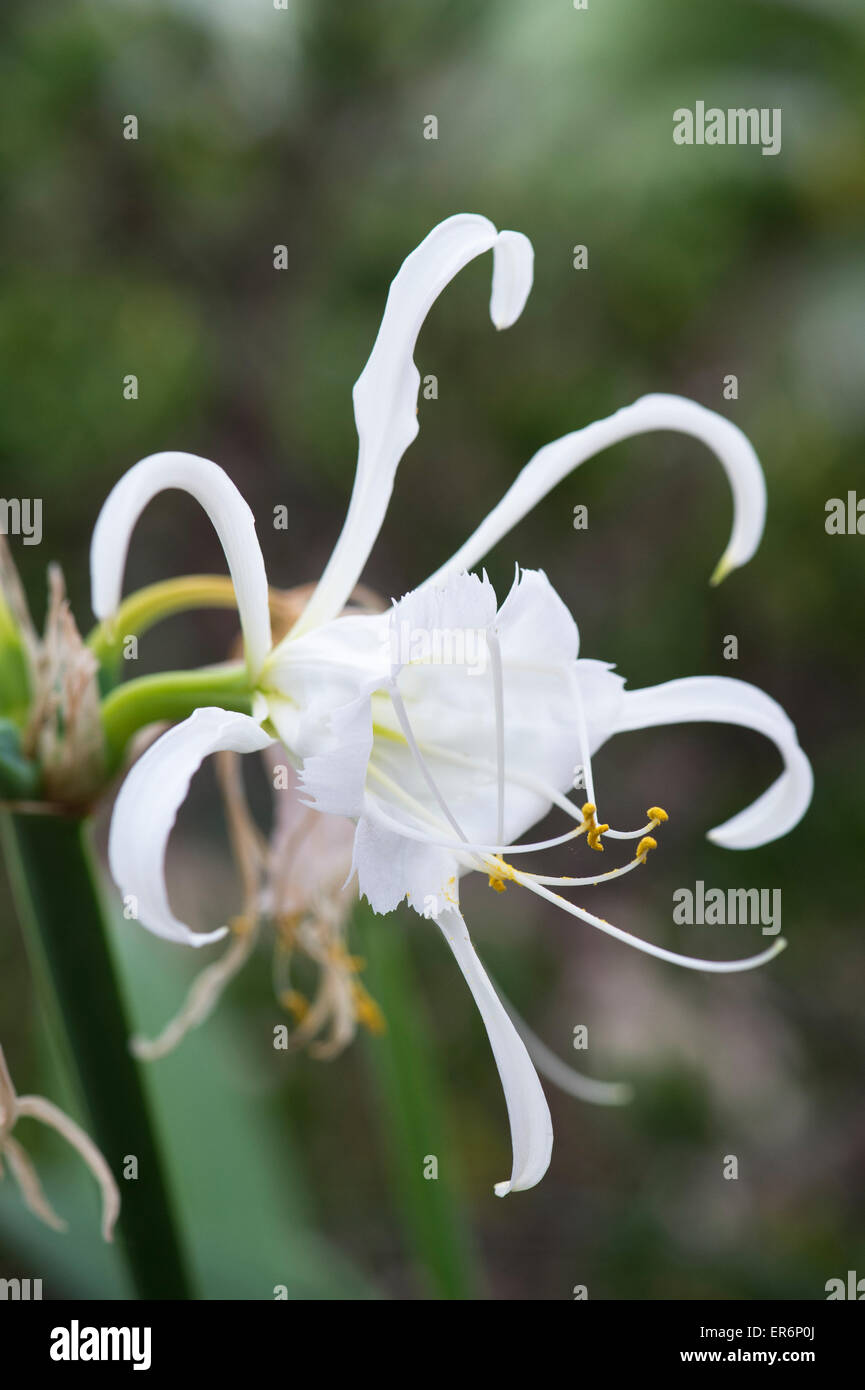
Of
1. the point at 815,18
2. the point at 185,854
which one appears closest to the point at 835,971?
the point at 185,854

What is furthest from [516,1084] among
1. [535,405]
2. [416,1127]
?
[535,405]

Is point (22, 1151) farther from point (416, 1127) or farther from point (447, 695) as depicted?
point (416, 1127)

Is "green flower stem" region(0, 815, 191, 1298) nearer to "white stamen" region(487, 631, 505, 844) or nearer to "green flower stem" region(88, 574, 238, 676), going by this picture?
"green flower stem" region(88, 574, 238, 676)

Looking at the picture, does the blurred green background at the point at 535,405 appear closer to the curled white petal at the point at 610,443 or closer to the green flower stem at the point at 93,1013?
the green flower stem at the point at 93,1013

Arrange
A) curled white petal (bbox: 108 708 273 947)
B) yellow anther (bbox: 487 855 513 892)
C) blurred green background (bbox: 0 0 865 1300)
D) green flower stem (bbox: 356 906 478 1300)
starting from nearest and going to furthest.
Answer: curled white petal (bbox: 108 708 273 947)
yellow anther (bbox: 487 855 513 892)
green flower stem (bbox: 356 906 478 1300)
blurred green background (bbox: 0 0 865 1300)

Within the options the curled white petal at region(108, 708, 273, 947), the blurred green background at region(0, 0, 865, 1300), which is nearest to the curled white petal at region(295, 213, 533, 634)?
the curled white petal at region(108, 708, 273, 947)

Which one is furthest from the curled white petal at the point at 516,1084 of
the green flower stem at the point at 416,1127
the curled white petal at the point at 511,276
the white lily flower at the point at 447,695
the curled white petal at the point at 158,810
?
the green flower stem at the point at 416,1127

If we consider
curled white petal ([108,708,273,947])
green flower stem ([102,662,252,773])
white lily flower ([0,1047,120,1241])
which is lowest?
white lily flower ([0,1047,120,1241])
